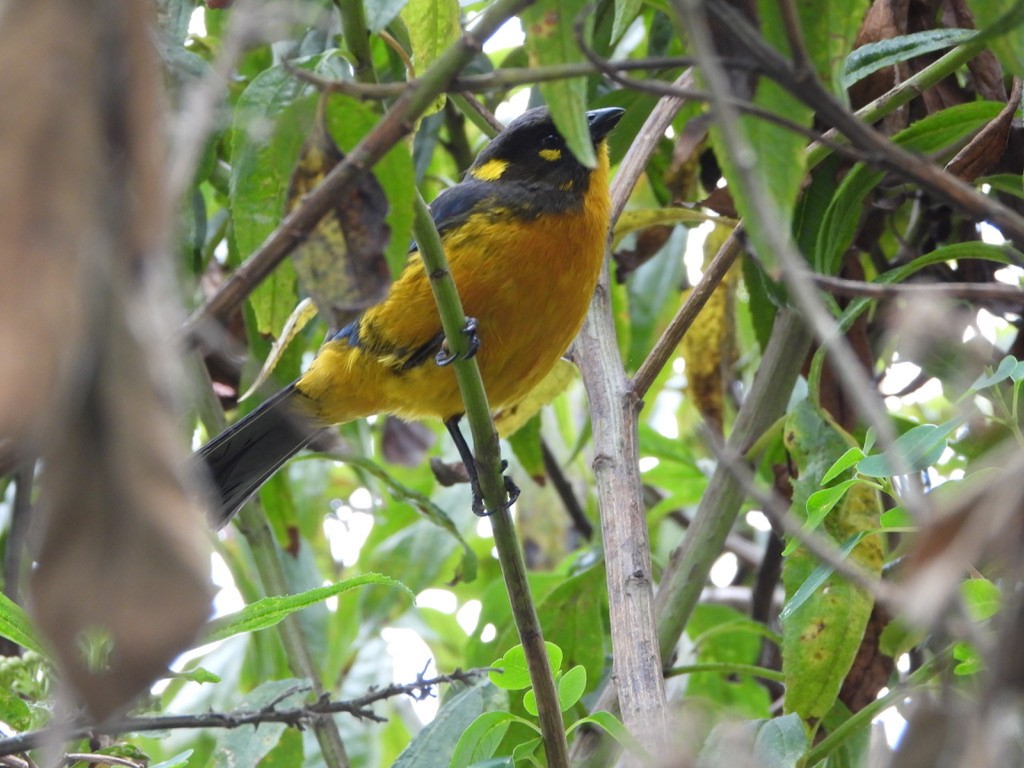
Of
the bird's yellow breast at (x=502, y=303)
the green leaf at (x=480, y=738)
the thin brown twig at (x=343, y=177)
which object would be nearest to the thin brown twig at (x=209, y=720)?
the green leaf at (x=480, y=738)

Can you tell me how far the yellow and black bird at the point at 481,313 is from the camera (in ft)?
11.6

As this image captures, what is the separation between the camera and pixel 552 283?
3525mm

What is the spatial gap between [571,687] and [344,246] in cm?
102

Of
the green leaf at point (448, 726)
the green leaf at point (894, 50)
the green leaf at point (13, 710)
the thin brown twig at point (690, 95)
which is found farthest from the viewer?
the green leaf at point (448, 726)

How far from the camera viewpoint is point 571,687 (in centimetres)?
212

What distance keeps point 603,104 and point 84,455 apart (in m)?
2.82

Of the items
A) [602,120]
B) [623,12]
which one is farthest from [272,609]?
[602,120]

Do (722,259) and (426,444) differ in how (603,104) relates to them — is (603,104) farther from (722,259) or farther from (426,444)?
(426,444)

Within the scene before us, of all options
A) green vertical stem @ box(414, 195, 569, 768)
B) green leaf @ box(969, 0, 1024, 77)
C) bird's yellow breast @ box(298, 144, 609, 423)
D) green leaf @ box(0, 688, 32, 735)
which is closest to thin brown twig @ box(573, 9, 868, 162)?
green leaf @ box(969, 0, 1024, 77)

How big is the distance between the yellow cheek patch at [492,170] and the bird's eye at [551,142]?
0.45 ft

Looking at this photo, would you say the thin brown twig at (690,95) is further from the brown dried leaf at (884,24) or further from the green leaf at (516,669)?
the brown dried leaf at (884,24)

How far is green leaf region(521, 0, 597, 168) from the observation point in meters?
1.41

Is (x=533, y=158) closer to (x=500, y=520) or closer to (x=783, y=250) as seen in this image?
(x=500, y=520)

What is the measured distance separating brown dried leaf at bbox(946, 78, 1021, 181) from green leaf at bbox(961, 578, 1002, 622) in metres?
1.02
